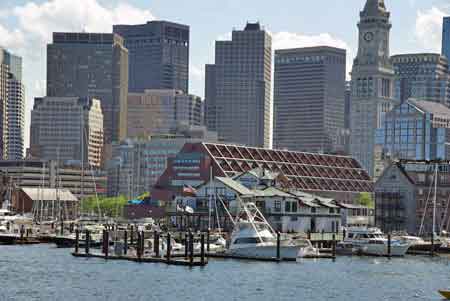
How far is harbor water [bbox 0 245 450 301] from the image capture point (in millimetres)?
104188

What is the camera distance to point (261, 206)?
17675 cm

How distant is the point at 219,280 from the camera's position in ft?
376

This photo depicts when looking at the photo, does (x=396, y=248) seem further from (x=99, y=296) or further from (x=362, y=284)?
(x=99, y=296)

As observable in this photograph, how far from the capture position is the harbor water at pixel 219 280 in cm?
10419

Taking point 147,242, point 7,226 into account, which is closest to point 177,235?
point 147,242

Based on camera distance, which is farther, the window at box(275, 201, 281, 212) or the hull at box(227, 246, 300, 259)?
the window at box(275, 201, 281, 212)

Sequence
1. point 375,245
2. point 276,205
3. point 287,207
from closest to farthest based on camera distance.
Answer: point 375,245 → point 287,207 → point 276,205

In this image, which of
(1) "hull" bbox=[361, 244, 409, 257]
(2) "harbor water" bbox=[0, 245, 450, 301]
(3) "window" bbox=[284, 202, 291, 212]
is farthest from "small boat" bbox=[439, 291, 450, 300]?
(3) "window" bbox=[284, 202, 291, 212]

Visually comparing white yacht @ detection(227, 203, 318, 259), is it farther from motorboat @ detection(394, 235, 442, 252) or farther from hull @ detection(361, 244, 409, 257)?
motorboat @ detection(394, 235, 442, 252)

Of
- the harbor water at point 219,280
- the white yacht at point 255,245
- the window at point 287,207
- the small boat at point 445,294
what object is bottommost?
the harbor water at point 219,280

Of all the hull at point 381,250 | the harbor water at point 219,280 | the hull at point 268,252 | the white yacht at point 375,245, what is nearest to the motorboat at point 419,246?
the white yacht at point 375,245

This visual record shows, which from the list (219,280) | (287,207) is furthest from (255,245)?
(287,207)

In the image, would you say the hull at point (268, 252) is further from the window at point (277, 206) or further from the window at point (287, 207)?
the window at point (277, 206)

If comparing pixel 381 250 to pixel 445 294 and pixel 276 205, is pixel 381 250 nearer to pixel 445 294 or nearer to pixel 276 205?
pixel 276 205
